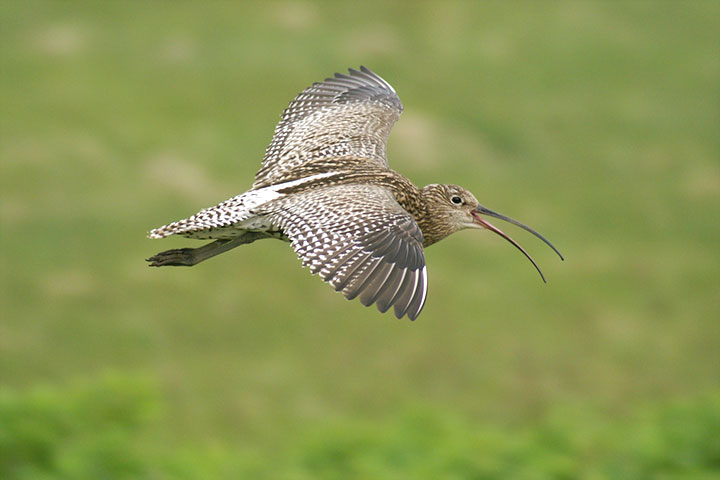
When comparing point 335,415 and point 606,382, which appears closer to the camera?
point 335,415

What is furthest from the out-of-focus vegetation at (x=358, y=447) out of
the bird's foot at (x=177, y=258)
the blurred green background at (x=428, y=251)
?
the bird's foot at (x=177, y=258)

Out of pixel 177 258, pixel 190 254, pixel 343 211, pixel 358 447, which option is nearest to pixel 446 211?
pixel 343 211

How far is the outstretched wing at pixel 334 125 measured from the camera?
1359cm

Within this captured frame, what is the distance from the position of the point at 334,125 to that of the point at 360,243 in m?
3.31

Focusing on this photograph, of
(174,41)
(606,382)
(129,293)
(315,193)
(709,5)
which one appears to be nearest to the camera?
(315,193)

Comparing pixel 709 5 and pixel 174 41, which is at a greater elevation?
pixel 709 5

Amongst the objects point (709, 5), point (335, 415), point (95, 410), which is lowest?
point (95, 410)

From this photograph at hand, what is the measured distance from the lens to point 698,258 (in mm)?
54062

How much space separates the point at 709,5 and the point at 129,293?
3637 centimetres

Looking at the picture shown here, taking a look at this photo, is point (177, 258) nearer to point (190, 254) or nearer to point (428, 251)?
point (190, 254)

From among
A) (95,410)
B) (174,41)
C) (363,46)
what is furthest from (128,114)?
(95,410)

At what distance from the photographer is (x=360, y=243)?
11.2 metres

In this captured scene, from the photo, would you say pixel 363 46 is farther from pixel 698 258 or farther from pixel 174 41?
pixel 698 258

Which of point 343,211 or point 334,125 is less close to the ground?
point 334,125
